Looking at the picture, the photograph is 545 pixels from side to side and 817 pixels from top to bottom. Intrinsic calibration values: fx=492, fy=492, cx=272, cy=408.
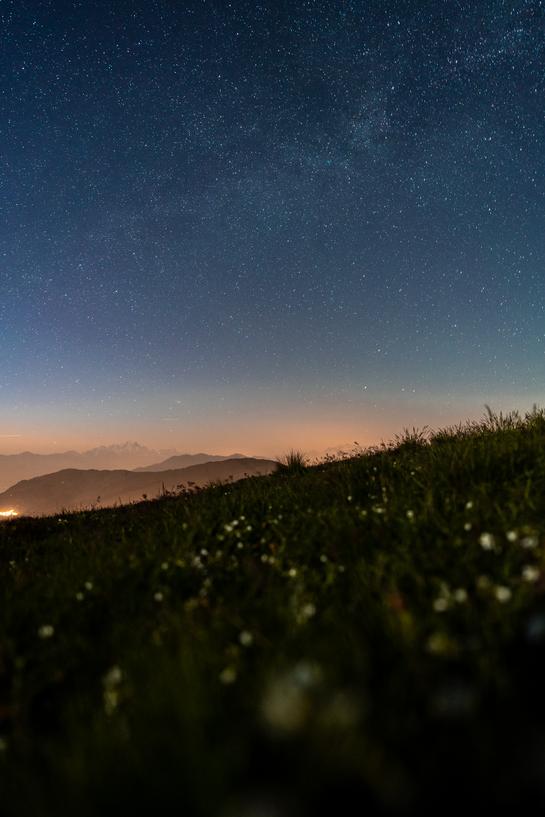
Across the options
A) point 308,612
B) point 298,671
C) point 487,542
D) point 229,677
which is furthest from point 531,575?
point 229,677

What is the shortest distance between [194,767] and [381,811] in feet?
2.32

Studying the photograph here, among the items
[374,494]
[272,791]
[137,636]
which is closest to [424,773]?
[272,791]

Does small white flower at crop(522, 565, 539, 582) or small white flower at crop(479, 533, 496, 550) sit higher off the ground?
small white flower at crop(479, 533, 496, 550)

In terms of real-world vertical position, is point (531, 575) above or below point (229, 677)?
above

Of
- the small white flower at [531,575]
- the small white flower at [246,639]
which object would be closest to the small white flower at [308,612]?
the small white flower at [246,639]

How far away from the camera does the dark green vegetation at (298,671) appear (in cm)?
180

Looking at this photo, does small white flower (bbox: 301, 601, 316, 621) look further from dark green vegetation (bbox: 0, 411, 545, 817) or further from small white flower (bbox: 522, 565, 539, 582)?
small white flower (bbox: 522, 565, 539, 582)

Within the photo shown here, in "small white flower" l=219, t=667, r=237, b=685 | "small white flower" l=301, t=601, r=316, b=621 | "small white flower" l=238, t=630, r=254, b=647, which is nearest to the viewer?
"small white flower" l=219, t=667, r=237, b=685

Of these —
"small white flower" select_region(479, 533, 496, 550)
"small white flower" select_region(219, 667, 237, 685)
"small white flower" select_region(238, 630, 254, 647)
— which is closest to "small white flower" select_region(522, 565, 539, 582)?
"small white flower" select_region(479, 533, 496, 550)

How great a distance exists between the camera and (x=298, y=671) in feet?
7.20

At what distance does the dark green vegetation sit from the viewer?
1.80 m

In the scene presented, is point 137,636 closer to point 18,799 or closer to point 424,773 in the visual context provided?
point 18,799

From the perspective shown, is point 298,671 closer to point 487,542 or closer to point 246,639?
point 246,639

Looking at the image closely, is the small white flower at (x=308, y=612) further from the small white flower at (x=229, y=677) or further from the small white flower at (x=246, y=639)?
the small white flower at (x=229, y=677)
